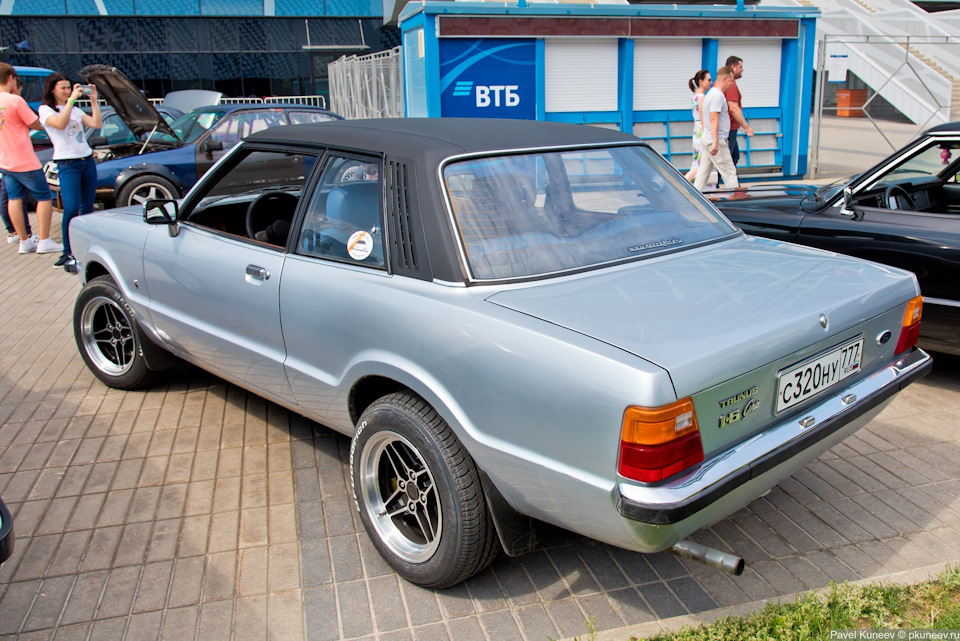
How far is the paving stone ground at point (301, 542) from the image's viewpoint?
280 cm

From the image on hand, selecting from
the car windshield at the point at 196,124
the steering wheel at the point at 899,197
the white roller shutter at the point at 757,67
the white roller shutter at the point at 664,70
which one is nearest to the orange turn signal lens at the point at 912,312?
the steering wheel at the point at 899,197

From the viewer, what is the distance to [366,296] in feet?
9.75

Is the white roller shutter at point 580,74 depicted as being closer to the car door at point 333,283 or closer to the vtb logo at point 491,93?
the vtb logo at point 491,93

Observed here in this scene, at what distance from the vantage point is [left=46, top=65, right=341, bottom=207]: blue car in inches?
389

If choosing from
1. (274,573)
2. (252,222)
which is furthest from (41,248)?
(274,573)

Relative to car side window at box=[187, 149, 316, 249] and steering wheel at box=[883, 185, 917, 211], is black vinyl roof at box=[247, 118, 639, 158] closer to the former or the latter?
car side window at box=[187, 149, 316, 249]

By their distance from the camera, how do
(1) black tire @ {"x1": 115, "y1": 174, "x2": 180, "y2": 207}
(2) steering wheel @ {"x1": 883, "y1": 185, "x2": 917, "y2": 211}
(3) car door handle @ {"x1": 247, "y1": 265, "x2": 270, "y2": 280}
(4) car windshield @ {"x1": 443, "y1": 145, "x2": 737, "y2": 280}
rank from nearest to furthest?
(4) car windshield @ {"x1": 443, "y1": 145, "x2": 737, "y2": 280} → (3) car door handle @ {"x1": 247, "y1": 265, "x2": 270, "y2": 280} → (2) steering wheel @ {"x1": 883, "y1": 185, "x2": 917, "y2": 211} → (1) black tire @ {"x1": 115, "y1": 174, "x2": 180, "y2": 207}

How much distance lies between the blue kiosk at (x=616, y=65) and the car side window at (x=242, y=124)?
2409mm

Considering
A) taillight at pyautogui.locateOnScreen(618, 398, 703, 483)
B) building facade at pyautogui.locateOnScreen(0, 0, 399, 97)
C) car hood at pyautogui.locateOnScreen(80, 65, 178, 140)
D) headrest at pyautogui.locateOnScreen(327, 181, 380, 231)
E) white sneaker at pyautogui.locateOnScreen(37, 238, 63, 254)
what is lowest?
white sneaker at pyautogui.locateOnScreen(37, 238, 63, 254)

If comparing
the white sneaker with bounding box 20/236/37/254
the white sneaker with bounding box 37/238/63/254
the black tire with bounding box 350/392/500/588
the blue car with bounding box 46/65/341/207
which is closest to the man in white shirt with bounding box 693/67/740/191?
the blue car with bounding box 46/65/341/207

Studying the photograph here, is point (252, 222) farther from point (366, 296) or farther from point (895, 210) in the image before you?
point (895, 210)

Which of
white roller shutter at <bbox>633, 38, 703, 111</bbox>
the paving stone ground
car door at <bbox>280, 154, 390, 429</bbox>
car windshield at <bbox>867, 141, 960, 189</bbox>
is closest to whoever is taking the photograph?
the paving stone ground

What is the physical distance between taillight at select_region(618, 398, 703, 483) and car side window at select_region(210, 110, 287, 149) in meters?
9.15

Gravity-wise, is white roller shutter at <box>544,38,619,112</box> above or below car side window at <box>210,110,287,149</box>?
above
